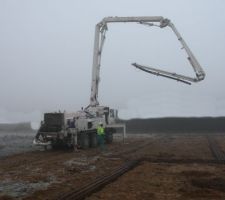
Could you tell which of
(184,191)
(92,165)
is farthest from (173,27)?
(184,191)

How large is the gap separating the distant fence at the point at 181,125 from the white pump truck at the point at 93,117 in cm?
2460

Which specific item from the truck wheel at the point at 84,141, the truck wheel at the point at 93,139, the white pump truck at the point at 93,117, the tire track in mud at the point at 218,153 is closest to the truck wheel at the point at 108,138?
the white pump truck at the point at 93,117

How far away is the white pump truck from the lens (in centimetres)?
2798

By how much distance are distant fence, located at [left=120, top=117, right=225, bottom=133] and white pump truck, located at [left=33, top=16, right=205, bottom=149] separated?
24.6 meters

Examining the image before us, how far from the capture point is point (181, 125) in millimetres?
60250

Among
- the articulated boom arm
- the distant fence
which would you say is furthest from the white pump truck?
the distant fence

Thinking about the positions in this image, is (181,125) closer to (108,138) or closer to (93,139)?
(108,138)

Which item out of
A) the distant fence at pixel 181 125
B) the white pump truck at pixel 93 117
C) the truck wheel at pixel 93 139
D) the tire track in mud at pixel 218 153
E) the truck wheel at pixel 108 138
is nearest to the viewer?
the tire track in mud at pixel 218 153

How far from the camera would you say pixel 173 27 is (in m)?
33.6

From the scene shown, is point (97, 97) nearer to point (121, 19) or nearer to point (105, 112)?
point (105, 112)

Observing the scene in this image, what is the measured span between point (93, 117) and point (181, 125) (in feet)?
98.4

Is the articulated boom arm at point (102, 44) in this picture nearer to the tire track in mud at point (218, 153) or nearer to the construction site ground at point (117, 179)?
the tire track in mud at point (218, 153)

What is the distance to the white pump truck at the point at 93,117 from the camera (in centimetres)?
2798

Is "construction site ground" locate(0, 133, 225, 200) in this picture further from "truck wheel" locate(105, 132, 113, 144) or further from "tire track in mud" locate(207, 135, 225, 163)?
"truck wheel" locate(105, 132, 113, 144)
